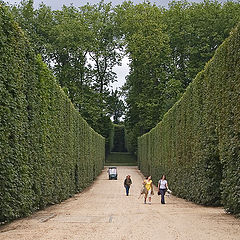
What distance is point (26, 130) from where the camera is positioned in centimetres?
1199

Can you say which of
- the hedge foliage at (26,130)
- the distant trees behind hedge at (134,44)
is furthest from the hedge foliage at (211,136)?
the distant trees behind hedge at (134,44)

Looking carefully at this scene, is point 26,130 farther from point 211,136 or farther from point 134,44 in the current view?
point 134,44

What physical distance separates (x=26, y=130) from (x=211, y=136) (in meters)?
6.75

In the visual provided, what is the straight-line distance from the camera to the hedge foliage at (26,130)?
9.95 metres

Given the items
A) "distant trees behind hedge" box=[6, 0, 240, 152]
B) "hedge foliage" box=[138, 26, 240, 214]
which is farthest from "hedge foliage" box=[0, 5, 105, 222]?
"distant trees behind hedge" box=[6, 0, 240, 152]

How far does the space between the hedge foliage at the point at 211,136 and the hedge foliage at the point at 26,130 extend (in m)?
5.94

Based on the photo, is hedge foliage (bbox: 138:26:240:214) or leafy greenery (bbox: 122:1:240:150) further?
leafy greenery (bbox: 122:1:240:150)

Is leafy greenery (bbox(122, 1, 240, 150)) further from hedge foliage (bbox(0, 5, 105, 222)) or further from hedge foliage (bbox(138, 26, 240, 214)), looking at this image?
hedge foliage (bbox(0, 5, 105, 222))

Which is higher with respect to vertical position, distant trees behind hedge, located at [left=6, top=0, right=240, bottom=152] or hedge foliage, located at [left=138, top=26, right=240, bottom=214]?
distant trees behind hedge, located at [left=6, top=0, right=240, bottom=152]

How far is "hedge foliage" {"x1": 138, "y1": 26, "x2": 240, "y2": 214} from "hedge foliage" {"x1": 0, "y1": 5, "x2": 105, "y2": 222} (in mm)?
5941

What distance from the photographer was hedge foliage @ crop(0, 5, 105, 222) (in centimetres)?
995

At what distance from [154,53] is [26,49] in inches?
1399

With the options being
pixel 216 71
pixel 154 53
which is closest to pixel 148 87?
pixel 154 53

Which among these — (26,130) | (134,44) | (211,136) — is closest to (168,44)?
(134,44)
